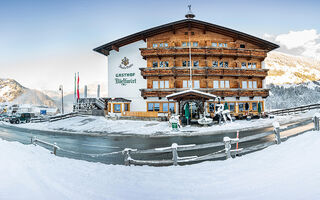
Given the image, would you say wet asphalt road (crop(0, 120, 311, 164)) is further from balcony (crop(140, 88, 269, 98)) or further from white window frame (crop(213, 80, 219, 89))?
white window frame (crop(213, 80, 219, 89))

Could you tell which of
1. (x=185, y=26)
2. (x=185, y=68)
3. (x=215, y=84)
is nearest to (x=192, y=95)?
(x=185, y=68)

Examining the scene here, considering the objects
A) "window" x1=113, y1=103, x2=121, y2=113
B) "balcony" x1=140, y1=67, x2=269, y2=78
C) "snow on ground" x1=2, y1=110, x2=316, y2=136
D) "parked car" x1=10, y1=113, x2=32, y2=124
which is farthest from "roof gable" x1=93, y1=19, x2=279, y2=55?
"parked car" x1=10, y1=113, x2=32, y2=124

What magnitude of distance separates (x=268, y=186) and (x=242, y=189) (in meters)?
0.60

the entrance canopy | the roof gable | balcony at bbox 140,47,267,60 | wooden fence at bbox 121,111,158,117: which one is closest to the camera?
the entrance canopy

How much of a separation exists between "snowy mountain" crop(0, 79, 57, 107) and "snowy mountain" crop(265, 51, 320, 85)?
649 ft

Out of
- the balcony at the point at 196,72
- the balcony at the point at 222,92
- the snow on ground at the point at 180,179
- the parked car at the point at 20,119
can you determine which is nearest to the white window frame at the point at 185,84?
the balcony at the point at 222,92

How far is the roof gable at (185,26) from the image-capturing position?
92.6ft

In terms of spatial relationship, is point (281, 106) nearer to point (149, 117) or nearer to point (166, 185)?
point (149, 117)

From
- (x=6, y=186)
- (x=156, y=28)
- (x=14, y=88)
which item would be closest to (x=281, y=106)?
(x=156, y=28)

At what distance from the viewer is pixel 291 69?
131125 millimetres

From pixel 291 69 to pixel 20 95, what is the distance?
23984cm

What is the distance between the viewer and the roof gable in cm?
2823

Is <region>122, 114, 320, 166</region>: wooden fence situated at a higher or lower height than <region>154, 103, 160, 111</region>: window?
lower

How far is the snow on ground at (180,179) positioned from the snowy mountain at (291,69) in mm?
120295
